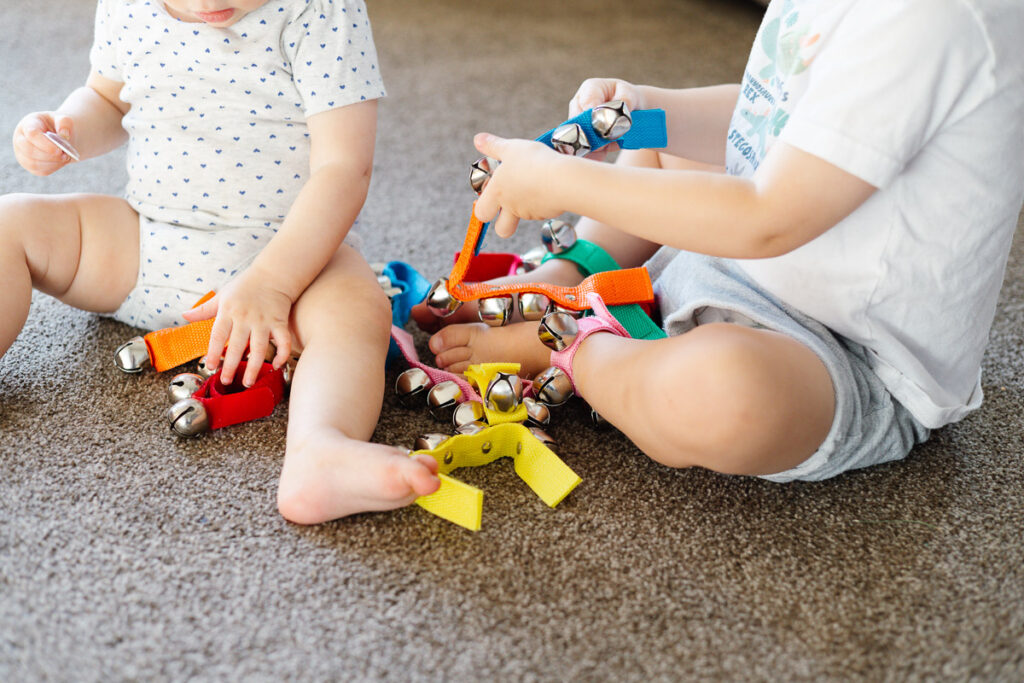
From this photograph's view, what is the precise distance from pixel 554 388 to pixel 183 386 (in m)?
0.32

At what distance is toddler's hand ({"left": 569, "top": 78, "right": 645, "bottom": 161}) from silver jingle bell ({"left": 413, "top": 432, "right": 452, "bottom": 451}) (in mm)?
314

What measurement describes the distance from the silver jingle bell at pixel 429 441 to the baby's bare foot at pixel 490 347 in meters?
0.15

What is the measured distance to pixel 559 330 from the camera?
2.57 ft

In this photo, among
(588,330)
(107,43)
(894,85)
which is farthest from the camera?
(107,43)

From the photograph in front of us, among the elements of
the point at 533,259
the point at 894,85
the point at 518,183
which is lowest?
the point at 533,259

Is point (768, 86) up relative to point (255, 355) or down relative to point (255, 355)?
up

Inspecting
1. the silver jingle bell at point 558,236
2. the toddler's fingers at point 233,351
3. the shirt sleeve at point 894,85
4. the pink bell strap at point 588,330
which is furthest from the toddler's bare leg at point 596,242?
the shirt sleeve at point 894,85

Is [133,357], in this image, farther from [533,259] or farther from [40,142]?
[533,259]

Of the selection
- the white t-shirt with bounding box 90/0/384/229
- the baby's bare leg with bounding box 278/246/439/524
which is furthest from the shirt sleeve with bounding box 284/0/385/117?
the baby's bare leg with bounding box 278/246/439/524

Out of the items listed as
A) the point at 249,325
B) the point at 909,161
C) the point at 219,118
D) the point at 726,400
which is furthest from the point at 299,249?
the point at 909,161

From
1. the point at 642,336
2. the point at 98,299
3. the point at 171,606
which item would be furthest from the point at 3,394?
the point at 642,336

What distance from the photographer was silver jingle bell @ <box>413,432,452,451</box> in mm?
705

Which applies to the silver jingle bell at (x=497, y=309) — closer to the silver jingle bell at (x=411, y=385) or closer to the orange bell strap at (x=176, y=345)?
the silver jingle bell at (x=411, y=385)

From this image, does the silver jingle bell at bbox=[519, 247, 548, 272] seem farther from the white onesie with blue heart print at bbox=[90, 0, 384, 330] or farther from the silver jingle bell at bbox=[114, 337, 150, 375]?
the silver jingle bell at bbox=[114, 337, 150, 375]
